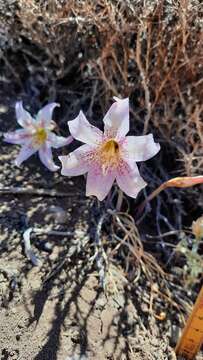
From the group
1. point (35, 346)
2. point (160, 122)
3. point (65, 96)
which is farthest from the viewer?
point (65, 96)

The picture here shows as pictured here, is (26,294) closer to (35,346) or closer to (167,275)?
(35,346)

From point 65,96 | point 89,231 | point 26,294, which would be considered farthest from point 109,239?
point 65,96

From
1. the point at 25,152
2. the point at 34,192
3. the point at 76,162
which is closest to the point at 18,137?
the point at 25,152

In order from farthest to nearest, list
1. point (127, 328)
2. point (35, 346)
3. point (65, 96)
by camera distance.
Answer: point (65, 96)
point (127, 328)
point (35, 346)

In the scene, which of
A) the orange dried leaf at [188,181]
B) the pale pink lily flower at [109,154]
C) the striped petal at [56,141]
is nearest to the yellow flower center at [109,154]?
the pale pink lily flower at [109,154]

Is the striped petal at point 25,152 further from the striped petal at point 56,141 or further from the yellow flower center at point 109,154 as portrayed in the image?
the yellow flower center at point 109,154

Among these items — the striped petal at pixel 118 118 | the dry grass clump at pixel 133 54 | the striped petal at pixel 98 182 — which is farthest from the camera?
the dry grass clump at pixel 133 54
